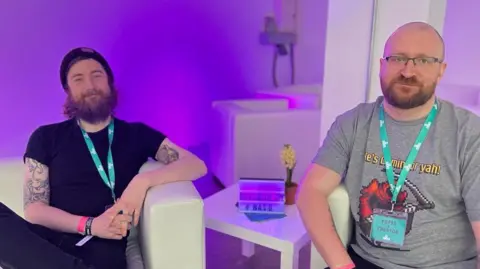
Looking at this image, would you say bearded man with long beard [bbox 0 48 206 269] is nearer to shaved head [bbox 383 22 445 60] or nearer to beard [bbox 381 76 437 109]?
beard [bbox 381 76 437 109]

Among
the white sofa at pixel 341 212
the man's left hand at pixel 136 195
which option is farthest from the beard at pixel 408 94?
the man's left hand at pixel 136 195

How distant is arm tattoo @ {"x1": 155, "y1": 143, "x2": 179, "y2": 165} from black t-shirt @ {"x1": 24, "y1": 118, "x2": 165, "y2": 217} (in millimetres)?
138

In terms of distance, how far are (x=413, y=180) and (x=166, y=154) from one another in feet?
3.28

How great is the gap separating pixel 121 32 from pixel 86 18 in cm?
30

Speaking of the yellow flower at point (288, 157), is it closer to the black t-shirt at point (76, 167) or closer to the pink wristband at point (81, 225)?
the black t-shirt at point (76, 167)

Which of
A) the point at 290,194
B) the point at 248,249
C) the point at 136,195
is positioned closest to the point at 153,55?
the point at 248,249

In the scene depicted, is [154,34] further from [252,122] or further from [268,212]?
[268,212]

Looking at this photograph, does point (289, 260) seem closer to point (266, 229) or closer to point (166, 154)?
point (266, 229)

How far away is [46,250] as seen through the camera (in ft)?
5.06

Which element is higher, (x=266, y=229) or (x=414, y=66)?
(x=414, y=66)

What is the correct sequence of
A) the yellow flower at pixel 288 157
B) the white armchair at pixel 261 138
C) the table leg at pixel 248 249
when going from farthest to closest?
the white armchair at pixel 261 138
the table leg at pixel 248 249
the yellow flower at pixel 288 157

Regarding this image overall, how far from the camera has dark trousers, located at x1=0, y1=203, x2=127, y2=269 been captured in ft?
4.98

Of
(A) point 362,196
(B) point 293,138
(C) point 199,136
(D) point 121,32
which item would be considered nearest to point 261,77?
(C) point 199,136

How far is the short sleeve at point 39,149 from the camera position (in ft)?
6.10
